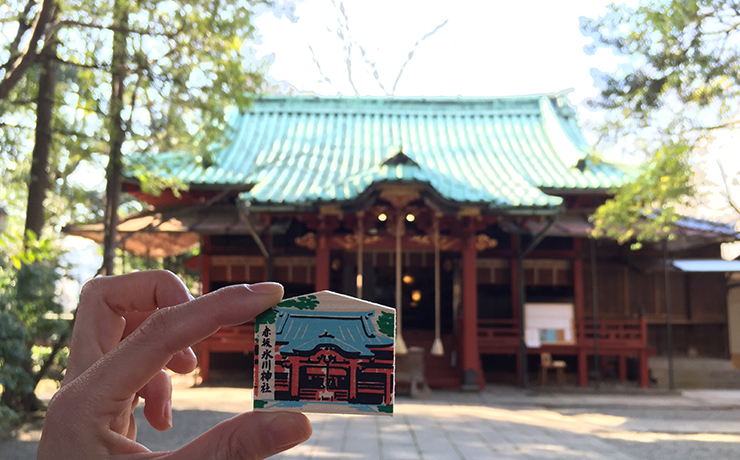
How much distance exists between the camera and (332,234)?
1047cm

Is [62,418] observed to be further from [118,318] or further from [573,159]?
[573,159]

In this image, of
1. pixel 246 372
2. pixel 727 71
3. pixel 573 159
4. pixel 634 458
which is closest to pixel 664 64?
pixel 727 71

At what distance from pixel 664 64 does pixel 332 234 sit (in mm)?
6373

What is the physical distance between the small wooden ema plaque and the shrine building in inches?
275

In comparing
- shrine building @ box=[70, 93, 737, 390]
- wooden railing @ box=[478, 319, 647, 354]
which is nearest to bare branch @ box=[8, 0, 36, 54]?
shrine building @ box=[70, 93, 737, 390]

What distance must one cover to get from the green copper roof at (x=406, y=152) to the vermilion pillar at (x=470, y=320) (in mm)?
1317

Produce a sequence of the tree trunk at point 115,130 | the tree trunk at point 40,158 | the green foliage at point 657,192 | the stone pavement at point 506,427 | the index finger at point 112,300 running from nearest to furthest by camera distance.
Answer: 1. the index finger at point 112,300
2. the stone pavement at point 506,427
3. the tree trunk at point 115,130
4. the tree trunk at point 40,158
5. the green foliage at point 657,192

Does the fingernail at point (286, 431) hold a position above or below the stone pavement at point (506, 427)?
above

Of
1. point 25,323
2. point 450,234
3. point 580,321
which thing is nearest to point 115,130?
point 25,323

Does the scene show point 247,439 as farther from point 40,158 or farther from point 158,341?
point 40,158

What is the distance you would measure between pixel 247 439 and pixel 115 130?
19.7 ft

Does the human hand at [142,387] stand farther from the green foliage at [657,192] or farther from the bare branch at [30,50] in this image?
the green foliage at [657,192]

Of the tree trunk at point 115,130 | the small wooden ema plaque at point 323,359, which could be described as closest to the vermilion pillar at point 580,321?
the tree trunk at point 115,130

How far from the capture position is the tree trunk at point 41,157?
22.2 feet
